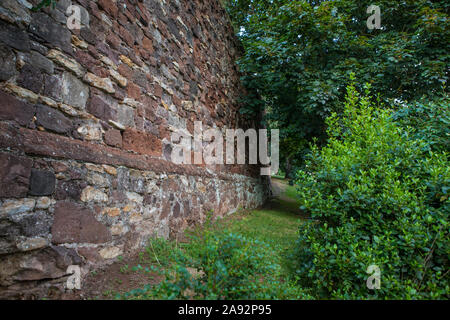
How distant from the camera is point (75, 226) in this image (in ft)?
6.23

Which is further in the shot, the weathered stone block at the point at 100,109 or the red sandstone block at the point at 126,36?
the red sandstone block at the point at 126,36

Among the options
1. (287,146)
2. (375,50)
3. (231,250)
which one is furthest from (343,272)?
(287,146)

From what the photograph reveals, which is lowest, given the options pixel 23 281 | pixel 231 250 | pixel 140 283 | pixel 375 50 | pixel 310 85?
pixel 140 283

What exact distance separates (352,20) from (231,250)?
8.34 m

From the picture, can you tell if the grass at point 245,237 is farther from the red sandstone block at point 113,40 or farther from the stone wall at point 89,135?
the red sandstone block at point 113,40

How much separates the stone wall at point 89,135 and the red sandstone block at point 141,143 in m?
0.01

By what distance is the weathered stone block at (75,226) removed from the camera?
5.85ft

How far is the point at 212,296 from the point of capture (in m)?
1.35

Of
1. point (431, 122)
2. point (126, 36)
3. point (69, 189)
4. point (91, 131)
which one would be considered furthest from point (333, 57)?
point (69, 189)

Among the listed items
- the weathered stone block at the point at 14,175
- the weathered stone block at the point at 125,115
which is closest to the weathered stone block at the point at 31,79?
the weathered stone block at the point at 14,175

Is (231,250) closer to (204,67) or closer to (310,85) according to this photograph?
(204,67)

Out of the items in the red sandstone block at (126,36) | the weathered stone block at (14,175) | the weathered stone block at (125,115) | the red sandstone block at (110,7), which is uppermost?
the red sandstone block at (110,7)

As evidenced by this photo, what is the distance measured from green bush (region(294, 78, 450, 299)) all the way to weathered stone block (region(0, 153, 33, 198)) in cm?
249

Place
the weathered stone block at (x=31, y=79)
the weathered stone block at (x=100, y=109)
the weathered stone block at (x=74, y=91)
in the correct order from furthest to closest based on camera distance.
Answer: the weathered stone block at (x=100, y=109) < the weathered stone block at (x=74, y=91) < the weathered stone block at (x=31, y=79)
